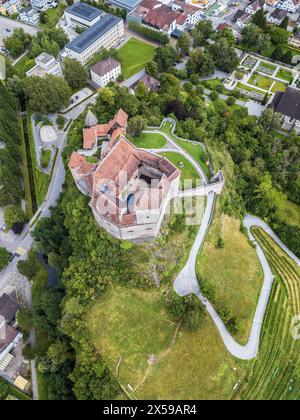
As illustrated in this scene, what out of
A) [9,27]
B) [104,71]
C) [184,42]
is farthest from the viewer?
[9,27]

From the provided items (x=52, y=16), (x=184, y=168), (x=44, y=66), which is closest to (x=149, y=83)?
(x=44, y=66)

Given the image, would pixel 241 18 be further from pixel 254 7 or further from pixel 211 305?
pixel 211 305

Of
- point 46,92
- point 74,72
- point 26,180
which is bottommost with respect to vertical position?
point 26,180

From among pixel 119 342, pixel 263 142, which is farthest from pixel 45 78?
pixel 119 342

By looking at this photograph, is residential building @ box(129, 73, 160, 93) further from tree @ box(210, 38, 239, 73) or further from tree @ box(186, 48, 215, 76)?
tree @ box(210, 38, 239, 73)

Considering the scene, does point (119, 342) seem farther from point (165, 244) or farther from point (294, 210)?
point (294, 210)

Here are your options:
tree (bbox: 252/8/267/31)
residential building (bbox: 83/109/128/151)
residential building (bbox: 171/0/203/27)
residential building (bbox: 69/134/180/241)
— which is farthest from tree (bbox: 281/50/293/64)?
residential building (bbox: 69/134/180/241)
